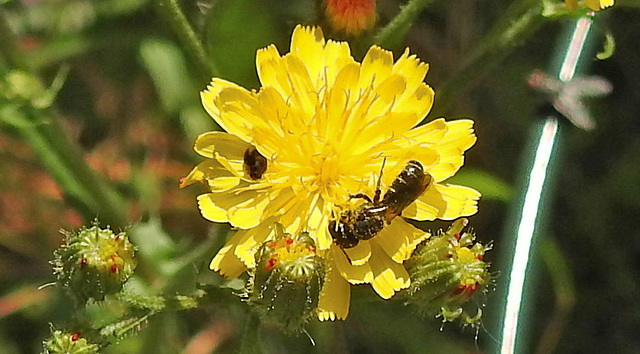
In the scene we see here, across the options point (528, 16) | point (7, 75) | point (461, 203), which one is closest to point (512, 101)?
point (528, 16)

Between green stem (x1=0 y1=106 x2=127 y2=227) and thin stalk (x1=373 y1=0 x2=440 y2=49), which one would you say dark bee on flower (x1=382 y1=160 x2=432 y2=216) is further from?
green stem (x1=0 y1=106 x2=127 y2=227)

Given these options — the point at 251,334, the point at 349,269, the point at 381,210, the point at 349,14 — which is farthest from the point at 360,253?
the point at 349,14

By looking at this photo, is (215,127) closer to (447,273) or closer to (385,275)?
(385,275)

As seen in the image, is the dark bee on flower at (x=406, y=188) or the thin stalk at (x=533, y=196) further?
the thin stalk at (x=533, y=196)

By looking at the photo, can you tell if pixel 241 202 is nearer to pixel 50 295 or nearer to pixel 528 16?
pixel 528 16

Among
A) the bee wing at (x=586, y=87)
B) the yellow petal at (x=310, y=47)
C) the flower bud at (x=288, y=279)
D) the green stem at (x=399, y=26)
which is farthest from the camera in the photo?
the bee wing at (x=586, y=87)

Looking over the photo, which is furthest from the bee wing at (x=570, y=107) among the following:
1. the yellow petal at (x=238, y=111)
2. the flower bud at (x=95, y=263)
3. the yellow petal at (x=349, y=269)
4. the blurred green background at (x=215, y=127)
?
the flower bud at (x=95, y=263)

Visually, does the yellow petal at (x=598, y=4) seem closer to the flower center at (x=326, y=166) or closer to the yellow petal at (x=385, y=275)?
the flower center at (x=326, y=166)
